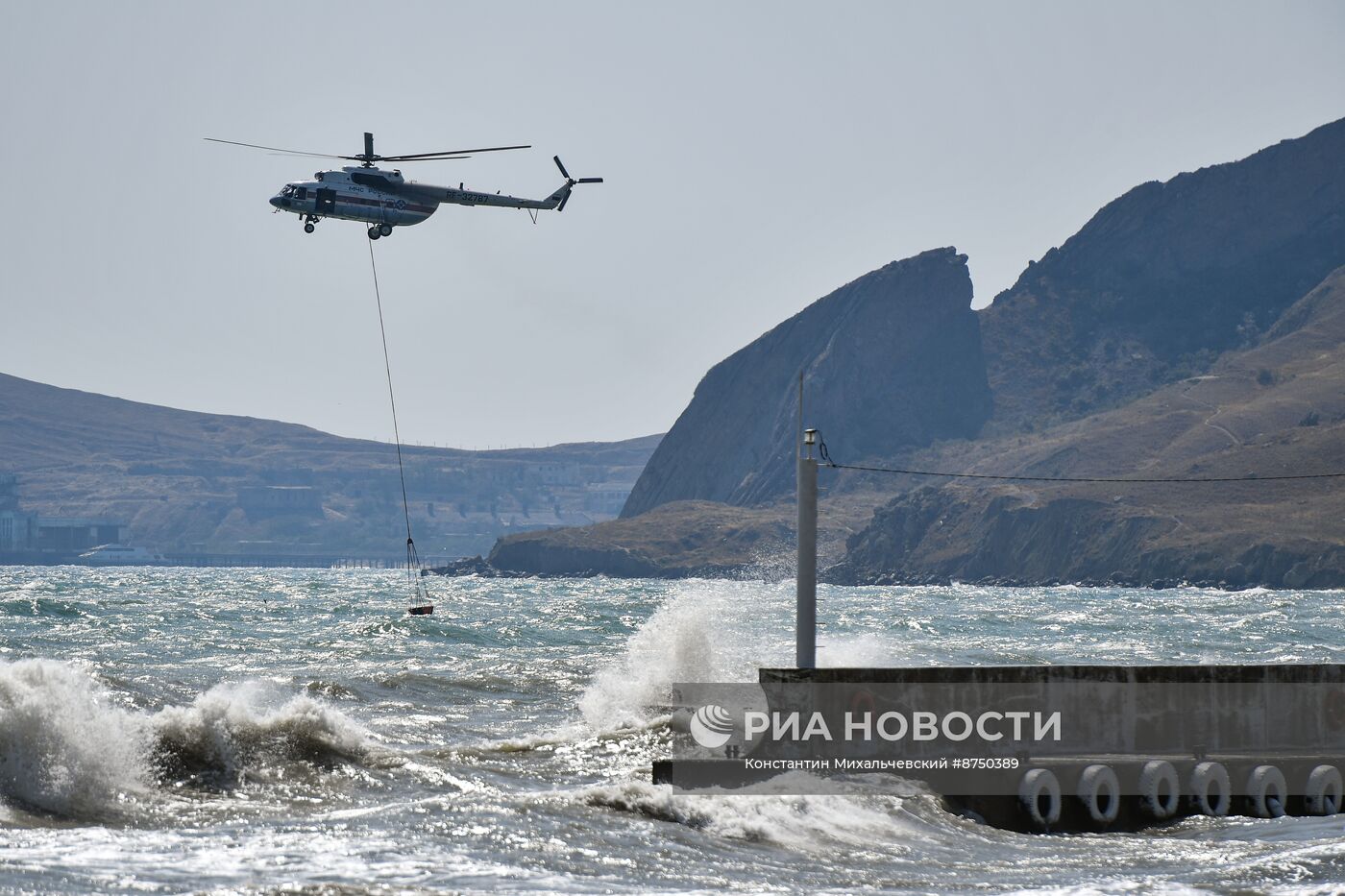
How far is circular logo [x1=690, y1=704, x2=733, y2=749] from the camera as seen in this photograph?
19359 millimetres

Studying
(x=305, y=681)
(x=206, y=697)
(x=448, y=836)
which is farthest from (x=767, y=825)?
(x=305, y=681)

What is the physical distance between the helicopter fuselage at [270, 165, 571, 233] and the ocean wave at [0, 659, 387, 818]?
82.3 ft

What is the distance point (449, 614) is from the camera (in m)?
87.2

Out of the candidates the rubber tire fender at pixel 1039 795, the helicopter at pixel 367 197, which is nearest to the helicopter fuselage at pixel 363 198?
the helicopter at pixel 367 197

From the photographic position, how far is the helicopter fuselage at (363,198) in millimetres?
44375

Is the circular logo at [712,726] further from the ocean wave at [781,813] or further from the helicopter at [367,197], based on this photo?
the helicopter at [367,197]

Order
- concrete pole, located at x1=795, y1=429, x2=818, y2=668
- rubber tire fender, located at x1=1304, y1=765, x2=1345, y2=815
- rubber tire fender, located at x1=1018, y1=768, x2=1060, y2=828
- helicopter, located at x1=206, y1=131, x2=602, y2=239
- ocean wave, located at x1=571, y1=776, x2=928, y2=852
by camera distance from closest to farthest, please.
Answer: ocean wave, located at x1=571, y1=776, x2=928, y2=852 < rubber tire fender, located at x1=1018, y1=768, x2=1060, y2=828 < rubber tire fender, located at x1=1304, y1=765, x2=1345, y2=815 < concrete pole, located at x1=795, y1=429, x2=818, y2=668 < helicopter, located at x1=206, y1=131, x2=602, y2=239

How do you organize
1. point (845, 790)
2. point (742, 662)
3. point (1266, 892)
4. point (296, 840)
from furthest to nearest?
point (742, 662)
point (845, 790)
point (296, 840)
point (1266, 892)

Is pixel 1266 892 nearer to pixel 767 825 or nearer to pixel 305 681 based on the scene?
pixel 767 825

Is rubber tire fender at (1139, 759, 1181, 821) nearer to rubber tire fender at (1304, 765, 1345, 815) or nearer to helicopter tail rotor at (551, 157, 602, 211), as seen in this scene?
rubber tire fender at (1304, 765, 1345, 815)

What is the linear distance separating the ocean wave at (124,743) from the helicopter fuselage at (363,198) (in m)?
25.1

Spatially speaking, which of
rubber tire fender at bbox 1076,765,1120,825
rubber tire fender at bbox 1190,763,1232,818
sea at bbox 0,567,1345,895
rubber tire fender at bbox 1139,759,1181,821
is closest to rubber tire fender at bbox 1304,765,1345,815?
sea at bbox 0,567,1345,895

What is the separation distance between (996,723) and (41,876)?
10796mm

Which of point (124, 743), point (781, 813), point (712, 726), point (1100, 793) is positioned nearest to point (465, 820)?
point (781, 813)
